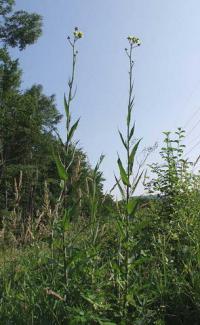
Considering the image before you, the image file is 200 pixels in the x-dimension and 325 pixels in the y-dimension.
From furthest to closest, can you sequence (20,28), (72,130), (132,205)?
1. (20,28)
2. (72,130)
3. (132,205)

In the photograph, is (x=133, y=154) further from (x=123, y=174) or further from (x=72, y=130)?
(x=72, y=130)

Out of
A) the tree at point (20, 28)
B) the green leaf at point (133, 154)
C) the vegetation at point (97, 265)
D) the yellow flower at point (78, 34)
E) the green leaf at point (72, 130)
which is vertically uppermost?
the tree at point (20, 28)

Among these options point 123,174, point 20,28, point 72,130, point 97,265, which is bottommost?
point 97,265

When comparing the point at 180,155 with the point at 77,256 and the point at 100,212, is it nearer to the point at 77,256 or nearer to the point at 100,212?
the point at 100,212

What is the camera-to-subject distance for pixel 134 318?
291 cm

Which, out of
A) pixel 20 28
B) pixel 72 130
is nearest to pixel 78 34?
pixel 72 130

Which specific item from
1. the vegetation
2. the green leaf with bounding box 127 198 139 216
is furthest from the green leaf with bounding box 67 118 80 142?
the green leaf with bounding box 127 198 139 216

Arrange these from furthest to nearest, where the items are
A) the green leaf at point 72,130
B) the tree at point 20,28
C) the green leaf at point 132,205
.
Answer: the tree at point 20,28 → the green leaf at point 72,130 → the green leaf at point 132,205

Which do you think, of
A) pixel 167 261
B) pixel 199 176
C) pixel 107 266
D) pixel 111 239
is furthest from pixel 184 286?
pixel 199 176

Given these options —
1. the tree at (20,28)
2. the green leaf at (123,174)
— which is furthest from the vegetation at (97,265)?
the tree at (20,28)

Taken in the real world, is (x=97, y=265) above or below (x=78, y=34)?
below

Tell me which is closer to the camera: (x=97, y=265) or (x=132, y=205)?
(x=132, y=205)

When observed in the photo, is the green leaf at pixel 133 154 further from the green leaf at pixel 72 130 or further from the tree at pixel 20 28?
the tree at pixel 20 28

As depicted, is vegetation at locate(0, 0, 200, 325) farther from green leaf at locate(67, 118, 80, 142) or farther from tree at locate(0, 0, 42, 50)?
tree at locate(0, 0, 42, 50)
